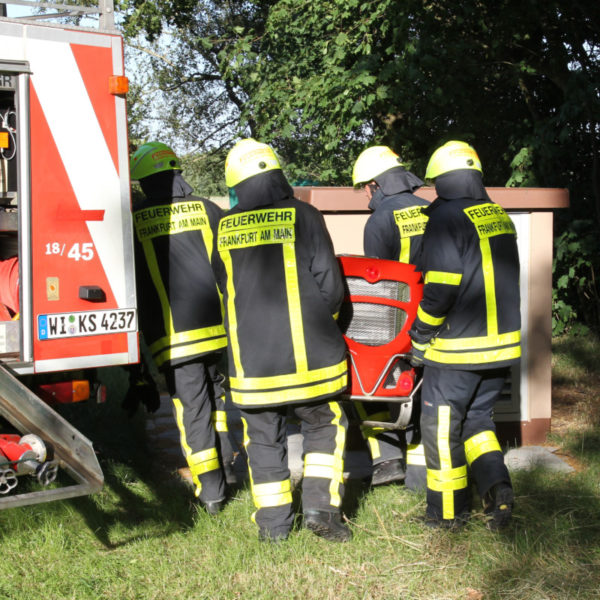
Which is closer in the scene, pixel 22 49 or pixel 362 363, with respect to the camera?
pixel 22 49

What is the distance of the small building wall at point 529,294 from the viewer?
530cm

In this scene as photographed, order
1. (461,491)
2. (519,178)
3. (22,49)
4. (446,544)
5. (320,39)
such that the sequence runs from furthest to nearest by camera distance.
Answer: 1. (320,39)
2. (519,178)
3. (461,491)
4. (446,544)
5. (22,49)

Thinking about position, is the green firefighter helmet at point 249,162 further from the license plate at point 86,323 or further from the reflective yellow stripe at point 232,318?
the license plate at point 86,323

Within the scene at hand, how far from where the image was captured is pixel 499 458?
4.09 meters

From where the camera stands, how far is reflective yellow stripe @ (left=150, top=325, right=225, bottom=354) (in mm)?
4449

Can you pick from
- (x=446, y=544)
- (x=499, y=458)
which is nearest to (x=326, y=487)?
(x=446, y=544)

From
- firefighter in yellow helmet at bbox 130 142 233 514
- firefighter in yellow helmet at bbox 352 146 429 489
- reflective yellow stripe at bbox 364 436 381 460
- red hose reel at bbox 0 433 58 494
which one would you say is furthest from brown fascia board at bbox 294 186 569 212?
red hose reel at bbox 0 433 58 494

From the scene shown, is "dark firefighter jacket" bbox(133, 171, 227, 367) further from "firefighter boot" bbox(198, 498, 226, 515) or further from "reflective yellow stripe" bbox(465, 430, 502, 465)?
"reflective yellow stripe" bbox(465, 430, 502, 465)

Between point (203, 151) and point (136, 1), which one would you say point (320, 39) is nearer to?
point (136, 1)

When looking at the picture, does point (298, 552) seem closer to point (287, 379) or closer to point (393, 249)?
point (287, 379)

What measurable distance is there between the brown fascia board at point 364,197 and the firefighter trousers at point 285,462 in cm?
166

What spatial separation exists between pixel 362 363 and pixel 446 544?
98cm

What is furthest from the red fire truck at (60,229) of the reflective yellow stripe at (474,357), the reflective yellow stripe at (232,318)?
the reflective yellow stripe at (474,357)

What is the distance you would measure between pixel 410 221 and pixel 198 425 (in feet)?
5.57
